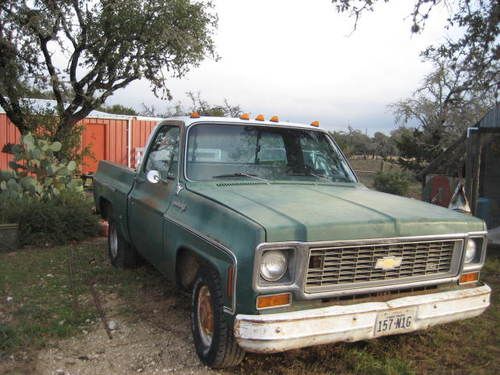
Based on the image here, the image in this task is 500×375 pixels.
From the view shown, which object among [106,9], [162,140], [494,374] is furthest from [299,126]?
[106,9]

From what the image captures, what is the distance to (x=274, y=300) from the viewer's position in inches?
A: 119

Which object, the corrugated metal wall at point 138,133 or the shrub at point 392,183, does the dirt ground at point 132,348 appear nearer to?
the shrub at point 392,183

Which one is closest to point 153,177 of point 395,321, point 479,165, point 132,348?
point 132,348

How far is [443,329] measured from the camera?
441 cm

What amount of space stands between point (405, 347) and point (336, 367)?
0.72 m

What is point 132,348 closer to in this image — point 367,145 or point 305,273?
point 305,273

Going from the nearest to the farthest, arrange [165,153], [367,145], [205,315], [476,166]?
[205,315]
[165,153]
[476,166]
[367,145]

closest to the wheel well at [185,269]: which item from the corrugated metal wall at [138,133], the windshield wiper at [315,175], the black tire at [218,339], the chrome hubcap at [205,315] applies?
the chrome hubcap at [205,315]

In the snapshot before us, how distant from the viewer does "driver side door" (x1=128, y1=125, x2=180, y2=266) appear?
4.27m

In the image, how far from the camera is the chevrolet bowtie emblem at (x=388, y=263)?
10.7 ft

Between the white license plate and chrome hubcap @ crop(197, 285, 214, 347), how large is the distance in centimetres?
110

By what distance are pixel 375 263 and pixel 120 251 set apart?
11.3 ft

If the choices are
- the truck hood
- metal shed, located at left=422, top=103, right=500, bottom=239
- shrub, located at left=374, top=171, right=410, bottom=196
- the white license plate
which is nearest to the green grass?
the white license plate

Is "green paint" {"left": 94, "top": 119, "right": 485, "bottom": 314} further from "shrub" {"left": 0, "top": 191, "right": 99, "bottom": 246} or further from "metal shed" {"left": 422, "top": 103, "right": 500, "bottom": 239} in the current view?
"metal shed" {"left": 422, "top": 103, "right": 500, "bottom": 239}
